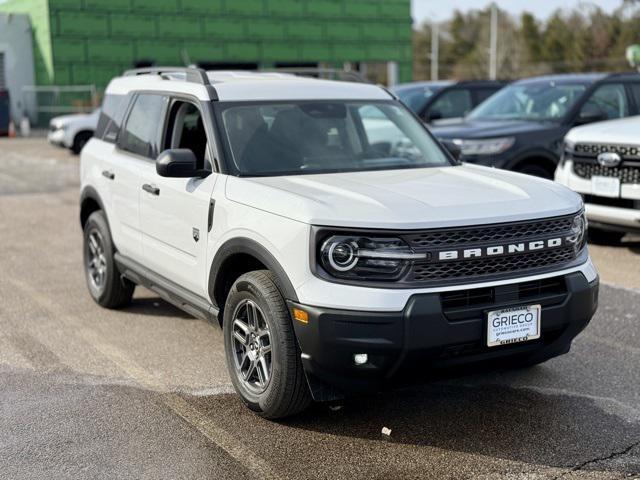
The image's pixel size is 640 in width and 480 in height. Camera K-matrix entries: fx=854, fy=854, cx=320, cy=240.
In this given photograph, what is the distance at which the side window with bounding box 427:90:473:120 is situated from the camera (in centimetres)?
1376

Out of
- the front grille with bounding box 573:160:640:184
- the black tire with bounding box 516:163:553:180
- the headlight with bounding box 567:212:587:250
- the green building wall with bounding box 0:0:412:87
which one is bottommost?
the black tire with bounding box 516:163:553:180

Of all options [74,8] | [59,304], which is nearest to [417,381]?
[59,304]

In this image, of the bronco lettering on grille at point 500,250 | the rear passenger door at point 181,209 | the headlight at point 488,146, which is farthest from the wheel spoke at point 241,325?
the headlight at point 488,146

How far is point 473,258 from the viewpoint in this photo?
4160 mm

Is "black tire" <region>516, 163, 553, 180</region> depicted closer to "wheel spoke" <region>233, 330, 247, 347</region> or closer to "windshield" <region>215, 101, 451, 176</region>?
"windshield" <region>215, 101, 451, 176</region>

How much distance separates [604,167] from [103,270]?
485 cm

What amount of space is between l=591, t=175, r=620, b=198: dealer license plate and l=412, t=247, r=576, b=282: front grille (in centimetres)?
395

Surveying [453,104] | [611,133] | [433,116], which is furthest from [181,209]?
[453,104]

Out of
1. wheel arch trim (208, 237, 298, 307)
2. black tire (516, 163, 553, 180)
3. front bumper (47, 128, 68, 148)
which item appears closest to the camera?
wheel arch trim (208, 237, 298, 307)

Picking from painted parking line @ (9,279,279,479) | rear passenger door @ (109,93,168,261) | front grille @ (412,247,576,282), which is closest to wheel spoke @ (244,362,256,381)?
painted parking line @ (9,279,279,479)

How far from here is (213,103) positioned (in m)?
5.38

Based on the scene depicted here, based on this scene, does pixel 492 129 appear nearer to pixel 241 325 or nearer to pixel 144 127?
pixel 144 127

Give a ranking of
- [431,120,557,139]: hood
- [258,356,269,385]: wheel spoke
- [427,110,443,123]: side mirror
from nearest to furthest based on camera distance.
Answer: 1. [258,356,269,385]: wheel spoke
2. [431,120,557,139]: hood
3. [427,110,443,123]: side mirror

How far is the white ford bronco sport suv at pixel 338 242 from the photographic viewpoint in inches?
159
